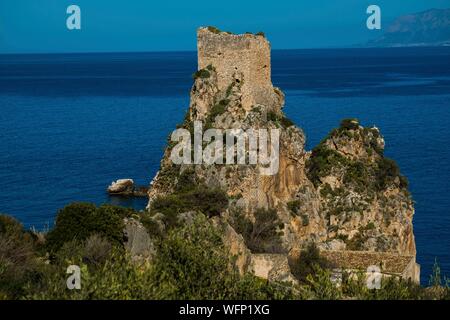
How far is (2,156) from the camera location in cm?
8919

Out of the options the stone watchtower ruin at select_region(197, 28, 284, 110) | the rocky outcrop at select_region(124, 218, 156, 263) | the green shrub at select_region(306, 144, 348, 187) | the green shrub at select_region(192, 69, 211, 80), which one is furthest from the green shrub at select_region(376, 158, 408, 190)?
the rocky outcrop at select_region(124, 218, 156, 263)

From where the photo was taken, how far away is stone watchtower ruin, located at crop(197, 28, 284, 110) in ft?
138

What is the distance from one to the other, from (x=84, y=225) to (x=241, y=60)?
14901 millimetres

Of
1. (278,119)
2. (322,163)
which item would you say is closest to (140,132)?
(322,163)

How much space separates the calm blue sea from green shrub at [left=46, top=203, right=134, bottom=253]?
25872mm

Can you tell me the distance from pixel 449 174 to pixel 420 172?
271 cm

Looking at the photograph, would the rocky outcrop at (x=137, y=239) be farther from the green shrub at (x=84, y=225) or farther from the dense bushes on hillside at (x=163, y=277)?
the dense bushes on hillside at (x=163, y=277)

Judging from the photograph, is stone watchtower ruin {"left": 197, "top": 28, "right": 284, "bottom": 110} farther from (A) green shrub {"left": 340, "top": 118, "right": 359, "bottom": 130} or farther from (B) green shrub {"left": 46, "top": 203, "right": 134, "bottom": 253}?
(B) green shrub {"left": 46, "top": 203, "right": 134, "bottom": 253}

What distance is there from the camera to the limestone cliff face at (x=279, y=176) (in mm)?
41625

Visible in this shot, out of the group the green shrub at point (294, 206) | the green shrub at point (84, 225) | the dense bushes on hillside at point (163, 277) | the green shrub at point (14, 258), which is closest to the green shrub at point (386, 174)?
the green shrub at point (294, 206)

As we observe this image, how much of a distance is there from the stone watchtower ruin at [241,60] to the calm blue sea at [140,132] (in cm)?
1705

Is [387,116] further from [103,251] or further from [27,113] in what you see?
[103,251]
